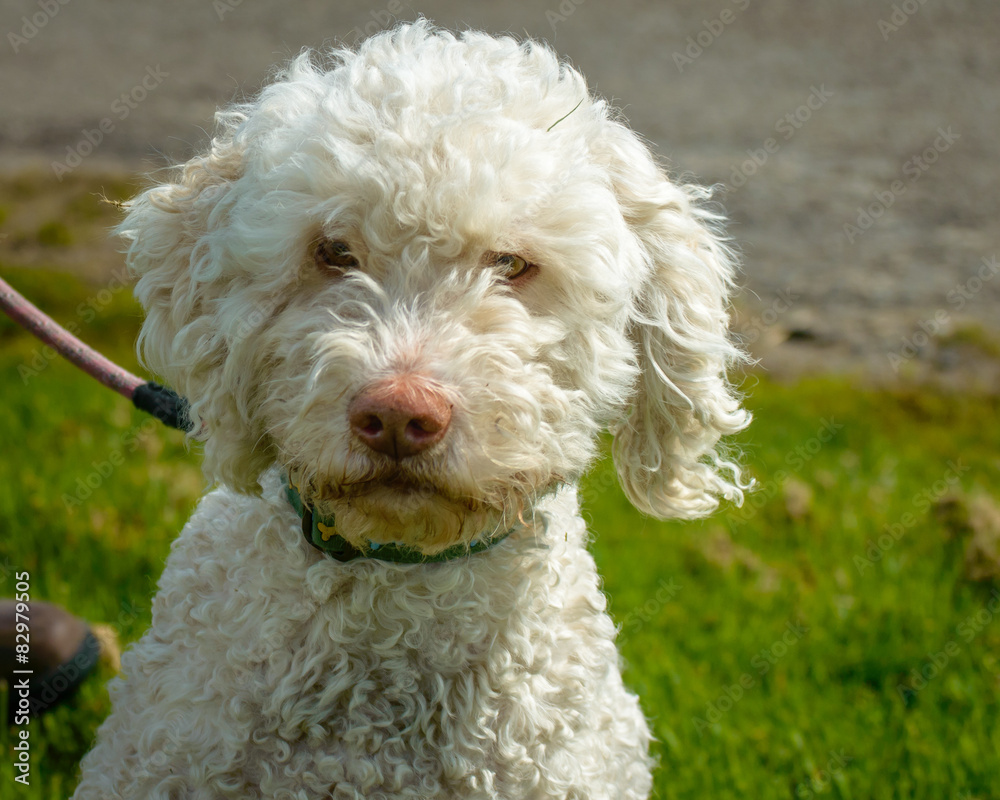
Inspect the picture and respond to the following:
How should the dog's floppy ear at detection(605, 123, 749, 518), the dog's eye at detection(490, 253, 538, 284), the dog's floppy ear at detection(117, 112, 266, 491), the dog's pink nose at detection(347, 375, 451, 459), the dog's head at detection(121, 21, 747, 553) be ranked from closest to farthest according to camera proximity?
the dog's pink nose at detection(347, 375, 451, 459), the dog's head at detection(121, 21, 747, 553), the dog's eye at detection(490, 253, 538, 284), the dog's floppy ear at detection(117, 112, 266, 491), the dog's floppy ear at detection(605, 123, 749, 518)

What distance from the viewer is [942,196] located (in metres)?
9.06

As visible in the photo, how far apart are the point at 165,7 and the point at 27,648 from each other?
12013mm

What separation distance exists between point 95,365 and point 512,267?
128cm

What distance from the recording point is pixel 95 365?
2662 millimetres

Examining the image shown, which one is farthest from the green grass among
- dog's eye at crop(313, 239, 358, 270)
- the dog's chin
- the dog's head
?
dog's eye at crop(313, 239, 358, 270)

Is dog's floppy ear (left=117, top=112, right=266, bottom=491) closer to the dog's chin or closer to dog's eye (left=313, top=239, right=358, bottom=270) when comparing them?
dog's eye (left=313, top=239, right=358, bottom=270)

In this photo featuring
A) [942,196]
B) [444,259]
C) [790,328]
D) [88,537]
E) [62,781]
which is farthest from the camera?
[942,196]

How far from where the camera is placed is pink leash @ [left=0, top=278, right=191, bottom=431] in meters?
2.62

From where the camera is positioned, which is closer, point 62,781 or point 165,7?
point 62,781

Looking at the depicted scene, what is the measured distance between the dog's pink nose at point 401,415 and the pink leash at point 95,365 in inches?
39.4

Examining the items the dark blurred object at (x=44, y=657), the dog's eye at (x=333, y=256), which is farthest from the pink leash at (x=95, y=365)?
the dark blurred object at (x=44, y=657)

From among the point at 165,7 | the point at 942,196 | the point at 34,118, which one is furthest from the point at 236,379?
the point at 165,7

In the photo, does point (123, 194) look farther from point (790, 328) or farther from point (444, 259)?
point (444, 259)

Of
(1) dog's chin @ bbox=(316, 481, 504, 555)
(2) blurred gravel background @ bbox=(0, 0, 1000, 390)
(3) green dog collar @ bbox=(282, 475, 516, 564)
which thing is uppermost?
(1) dog's chin @ bbox=(316, 481, 504, 555)
